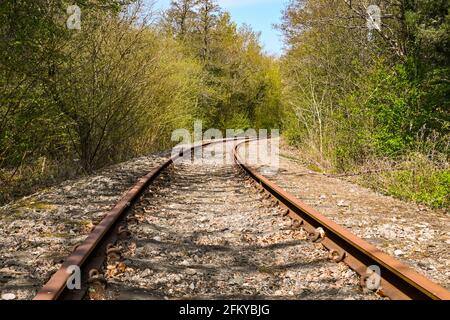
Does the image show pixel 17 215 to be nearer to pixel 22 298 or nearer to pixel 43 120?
pixel 22 298

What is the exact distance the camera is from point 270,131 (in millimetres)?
48750

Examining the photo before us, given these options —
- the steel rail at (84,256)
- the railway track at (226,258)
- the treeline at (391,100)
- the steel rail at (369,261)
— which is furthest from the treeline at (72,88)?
the treeline at (391,100)

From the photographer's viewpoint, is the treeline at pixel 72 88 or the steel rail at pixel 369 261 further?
the treeline at pixel 72 88

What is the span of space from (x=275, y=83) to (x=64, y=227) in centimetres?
4543

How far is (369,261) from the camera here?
12.2ft

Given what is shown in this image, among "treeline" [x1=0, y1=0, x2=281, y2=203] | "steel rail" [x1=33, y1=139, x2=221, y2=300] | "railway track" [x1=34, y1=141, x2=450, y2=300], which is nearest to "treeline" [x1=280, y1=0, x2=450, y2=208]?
"railway track" [x1=34, y1=141, x2=450, y2=300]

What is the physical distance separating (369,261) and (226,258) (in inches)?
50.1


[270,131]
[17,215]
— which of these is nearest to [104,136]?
[17,215]

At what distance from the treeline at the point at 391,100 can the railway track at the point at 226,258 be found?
10.9 ft

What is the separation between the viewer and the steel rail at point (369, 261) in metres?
3.01

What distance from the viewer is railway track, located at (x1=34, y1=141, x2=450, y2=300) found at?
3291 millimetres

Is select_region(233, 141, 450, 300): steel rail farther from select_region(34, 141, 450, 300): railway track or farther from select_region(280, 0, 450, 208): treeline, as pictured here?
select_region(280, 0, 450, 208): treeline

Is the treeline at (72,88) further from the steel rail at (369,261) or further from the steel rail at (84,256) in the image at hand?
the steel rail at (369,261)

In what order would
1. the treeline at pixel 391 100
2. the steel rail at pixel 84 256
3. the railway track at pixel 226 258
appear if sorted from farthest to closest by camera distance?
the treeline at pixel 391 100 → the railway track at pixel 226 258 → the steel rail at pixel 84 256
